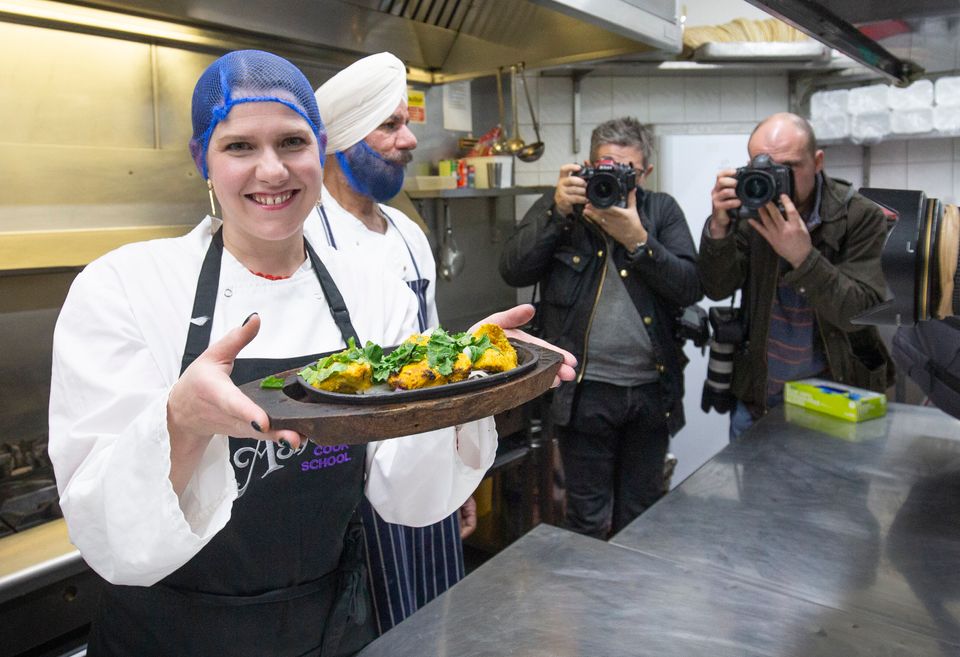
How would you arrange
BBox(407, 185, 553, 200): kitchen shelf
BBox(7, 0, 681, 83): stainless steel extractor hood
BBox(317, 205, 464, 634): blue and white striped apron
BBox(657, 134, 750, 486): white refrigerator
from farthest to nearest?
BBox(657, 134, 750, 486): white refrigerator, BBox(407, 185, 553, 200): kitchen shelf, BBox(7, 0, 681, 83): stainless steel extractor hood, BBox(317, 205, 464, 634): blue and white striped apron

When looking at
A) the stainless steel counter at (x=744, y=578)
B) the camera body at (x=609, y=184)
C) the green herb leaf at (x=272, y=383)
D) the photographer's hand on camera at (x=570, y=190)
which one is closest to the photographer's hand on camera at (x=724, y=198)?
the camera body at (x=609, y=184)

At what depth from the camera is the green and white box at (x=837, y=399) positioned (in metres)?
2.02

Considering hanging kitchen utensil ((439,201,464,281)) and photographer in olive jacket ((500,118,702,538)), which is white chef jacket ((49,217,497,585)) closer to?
photographer in olive jacket ((500,118,702,538))

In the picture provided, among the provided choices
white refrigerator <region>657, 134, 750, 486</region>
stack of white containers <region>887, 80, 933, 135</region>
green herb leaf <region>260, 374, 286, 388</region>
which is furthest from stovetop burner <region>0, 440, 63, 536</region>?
stack of white containers <region>887, 80, 933, 135</region>

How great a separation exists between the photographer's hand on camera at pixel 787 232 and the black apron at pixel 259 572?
4.40 ft

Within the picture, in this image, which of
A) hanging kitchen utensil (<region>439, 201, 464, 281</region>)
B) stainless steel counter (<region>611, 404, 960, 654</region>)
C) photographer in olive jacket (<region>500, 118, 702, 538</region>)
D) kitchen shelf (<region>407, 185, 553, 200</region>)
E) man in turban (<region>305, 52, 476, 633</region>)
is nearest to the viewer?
stainless steel counter (<region>611, 404, 960, 654</region>)

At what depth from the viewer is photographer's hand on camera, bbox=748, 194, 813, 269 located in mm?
2047

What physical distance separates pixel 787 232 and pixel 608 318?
0.57 m

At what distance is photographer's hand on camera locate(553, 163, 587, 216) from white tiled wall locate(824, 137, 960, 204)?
7.49ft

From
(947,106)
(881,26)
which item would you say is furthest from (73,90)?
(947,106)

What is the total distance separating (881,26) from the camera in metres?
1.40

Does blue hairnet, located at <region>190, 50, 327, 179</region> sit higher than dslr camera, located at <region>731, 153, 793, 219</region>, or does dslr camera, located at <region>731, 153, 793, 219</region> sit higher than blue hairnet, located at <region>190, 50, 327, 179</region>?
blue hairnet, located at <region>190, 50, 327, 179</region>

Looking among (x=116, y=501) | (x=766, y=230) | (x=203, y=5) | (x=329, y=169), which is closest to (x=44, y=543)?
(x=116, y=501)

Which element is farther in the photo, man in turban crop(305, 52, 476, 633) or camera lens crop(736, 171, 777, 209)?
camera lens crop(736, 171, 777, 209)
